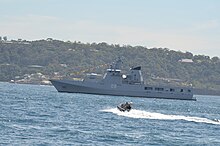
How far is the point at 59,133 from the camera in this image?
66.2 meters

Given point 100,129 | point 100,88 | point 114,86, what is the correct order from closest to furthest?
point 100,129
point 100,88
point 114,86

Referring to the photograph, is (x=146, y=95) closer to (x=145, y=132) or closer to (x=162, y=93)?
(x=162, y=93)

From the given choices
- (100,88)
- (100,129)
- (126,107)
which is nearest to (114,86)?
(100,88)

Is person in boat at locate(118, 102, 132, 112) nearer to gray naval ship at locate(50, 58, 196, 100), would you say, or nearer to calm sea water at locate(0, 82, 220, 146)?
calm sea water at locate(0, 82, 220, 146)

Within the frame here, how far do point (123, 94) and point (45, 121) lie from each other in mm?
115554

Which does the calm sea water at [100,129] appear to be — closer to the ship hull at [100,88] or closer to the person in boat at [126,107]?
the person in boat at [126,107]

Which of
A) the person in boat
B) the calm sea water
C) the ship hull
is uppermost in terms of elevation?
the ship hull

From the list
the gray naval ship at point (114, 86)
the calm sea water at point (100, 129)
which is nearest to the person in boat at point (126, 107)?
the calm sea water at point (100, 129)

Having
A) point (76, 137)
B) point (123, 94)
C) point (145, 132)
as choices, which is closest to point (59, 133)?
point (76, 137)

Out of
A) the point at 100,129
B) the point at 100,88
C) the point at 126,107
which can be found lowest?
the point at 100,129

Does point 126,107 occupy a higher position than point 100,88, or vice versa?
point 100,88

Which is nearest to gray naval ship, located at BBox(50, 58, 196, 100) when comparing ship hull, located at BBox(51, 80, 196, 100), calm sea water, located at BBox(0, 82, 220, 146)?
ship hull, located at BBox(51, 80, 196, 100)

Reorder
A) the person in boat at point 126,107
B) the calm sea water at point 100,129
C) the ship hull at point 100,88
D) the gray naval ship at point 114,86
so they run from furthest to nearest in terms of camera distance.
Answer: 1. the gray naval ship at point 114,86
2. the ship hull at point 100,88
3. the person in boat at point 126,107
4. the calm sea water at point 100,129

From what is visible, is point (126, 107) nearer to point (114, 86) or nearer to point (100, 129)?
point (100, 129)
